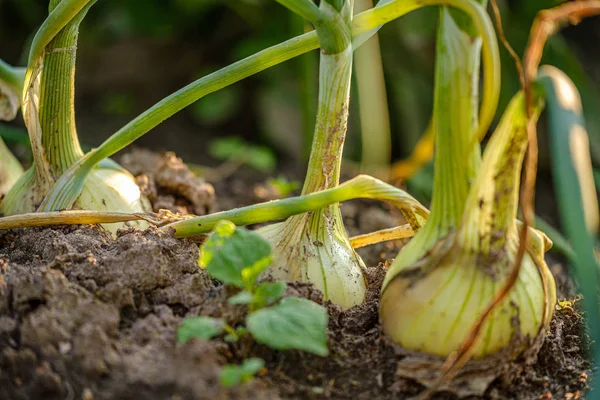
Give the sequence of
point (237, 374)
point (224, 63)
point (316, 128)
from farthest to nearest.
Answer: point (224, 63)
point (316, 128)
point (237, 374)

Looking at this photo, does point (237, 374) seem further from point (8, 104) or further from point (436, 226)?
point (8, 104)

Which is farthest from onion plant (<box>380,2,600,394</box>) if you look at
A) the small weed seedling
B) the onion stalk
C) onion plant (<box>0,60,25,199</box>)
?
onion plant (<box>0,60,25,199</box>)

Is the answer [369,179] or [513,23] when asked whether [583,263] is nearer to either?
[369,179]

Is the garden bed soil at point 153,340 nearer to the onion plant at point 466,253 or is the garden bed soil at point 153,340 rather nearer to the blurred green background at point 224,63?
the onion plant at point 466,253

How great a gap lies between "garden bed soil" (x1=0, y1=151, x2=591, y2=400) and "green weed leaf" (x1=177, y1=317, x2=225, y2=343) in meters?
0.01

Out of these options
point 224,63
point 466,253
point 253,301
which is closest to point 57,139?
point 253,301

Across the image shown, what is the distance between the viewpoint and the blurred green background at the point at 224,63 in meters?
2.37

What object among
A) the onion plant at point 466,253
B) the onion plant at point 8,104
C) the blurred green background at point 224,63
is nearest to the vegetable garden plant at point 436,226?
the onion plant at point 466,253

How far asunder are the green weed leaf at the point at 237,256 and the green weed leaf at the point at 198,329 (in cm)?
5

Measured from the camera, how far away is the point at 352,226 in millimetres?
1462

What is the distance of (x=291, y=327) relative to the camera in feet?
2.11

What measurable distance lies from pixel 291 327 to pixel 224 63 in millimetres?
2148

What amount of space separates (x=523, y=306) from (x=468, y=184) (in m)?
0.14

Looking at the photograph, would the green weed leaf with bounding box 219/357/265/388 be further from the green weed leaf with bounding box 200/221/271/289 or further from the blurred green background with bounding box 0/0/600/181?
the blurred green background with bounding box 0/0/600/181
